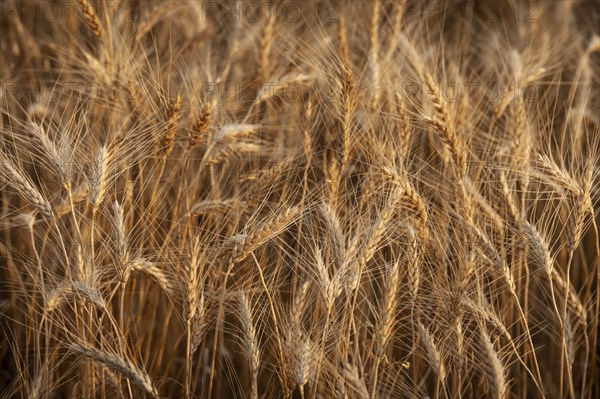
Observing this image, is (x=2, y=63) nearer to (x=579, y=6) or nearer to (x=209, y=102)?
(x=209, y=102)

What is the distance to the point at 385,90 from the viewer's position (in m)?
2.48

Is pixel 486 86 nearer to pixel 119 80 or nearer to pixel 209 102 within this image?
pixel 209 102

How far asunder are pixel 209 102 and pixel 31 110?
0.84 metres

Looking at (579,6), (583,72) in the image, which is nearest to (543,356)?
(583,72)

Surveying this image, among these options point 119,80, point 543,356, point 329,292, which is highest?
point 119,80

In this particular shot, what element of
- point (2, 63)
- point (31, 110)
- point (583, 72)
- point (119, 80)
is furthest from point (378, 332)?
point (2, 63)

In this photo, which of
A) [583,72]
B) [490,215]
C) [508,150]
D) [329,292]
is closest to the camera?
[329,292]

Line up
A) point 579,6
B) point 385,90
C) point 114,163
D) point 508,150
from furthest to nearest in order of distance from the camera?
point 579,6
point 385,90
point 508,150
point 114,163

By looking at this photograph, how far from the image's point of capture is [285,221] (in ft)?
5.65

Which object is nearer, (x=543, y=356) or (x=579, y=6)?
(x=543, y=356)

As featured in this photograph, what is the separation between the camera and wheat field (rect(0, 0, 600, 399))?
1.73m

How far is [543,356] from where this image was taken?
2604mm

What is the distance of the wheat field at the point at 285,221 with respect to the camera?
5.68 ft

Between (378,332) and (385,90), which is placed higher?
(385,90)
